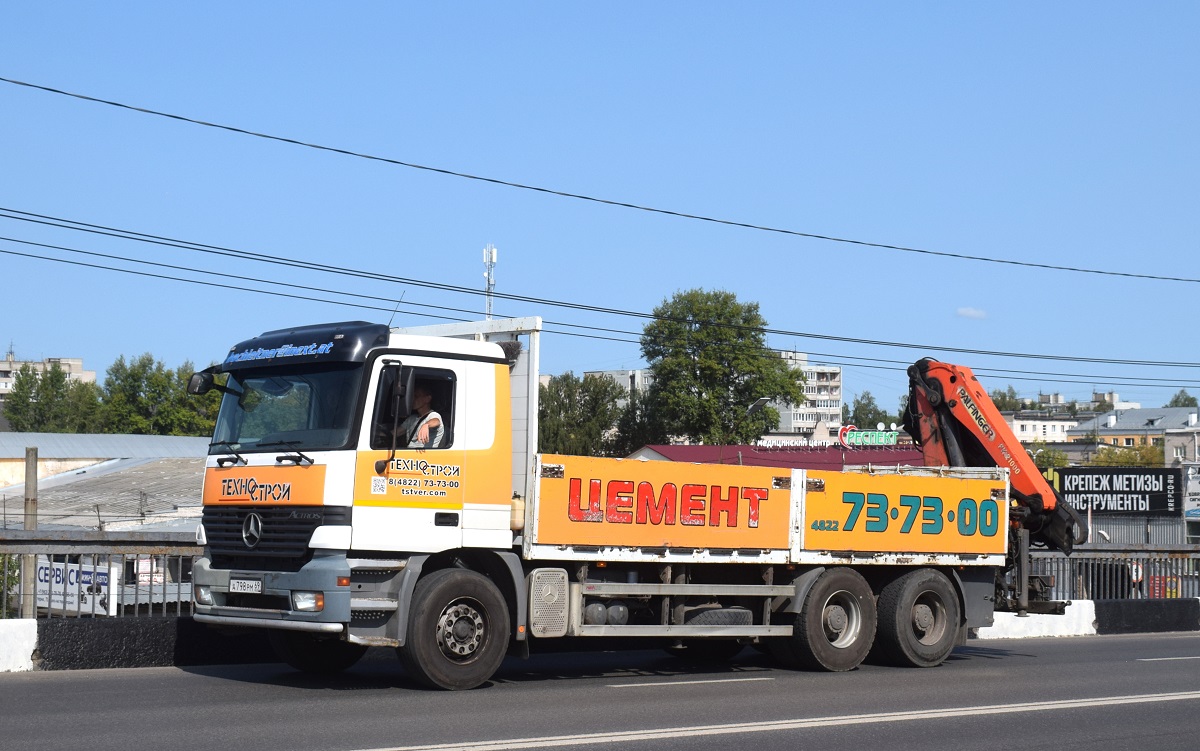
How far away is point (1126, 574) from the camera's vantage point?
2072 cm

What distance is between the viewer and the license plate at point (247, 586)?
34.9 feet

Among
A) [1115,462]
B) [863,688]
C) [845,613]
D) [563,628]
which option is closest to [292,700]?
[563,628]

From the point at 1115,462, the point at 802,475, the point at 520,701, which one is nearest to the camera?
the point at 520,701

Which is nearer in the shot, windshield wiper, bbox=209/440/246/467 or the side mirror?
windshield wiper, bbox=209/440/246/467

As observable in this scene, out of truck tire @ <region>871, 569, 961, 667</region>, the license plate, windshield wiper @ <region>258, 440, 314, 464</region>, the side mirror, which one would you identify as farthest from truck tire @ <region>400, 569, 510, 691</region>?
truck tire @ <region>871, 569, 961, 667</region>

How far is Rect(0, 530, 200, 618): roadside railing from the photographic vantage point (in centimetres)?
1198

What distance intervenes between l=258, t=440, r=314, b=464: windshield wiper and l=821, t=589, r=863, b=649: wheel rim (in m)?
5.68

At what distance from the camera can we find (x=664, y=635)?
12.0 metres

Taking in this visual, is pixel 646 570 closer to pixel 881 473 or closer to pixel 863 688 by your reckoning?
pixel 863 688

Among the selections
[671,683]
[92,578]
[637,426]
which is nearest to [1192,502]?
[671,683]

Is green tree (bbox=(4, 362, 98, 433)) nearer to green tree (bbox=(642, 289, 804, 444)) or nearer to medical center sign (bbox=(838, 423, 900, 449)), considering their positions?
green tree (bbox=(642, 289, 804, 444))

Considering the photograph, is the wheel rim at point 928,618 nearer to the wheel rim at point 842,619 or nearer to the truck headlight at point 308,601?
the wheel rim at point 842,619

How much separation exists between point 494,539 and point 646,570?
1.78 meters

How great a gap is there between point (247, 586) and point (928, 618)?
24.3 feet
